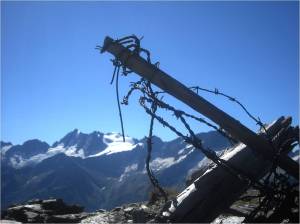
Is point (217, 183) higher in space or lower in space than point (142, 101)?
lower

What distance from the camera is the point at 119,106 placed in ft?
27.4

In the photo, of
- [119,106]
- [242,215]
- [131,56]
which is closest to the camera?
[131,56]

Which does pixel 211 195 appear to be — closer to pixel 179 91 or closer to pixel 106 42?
pixel 179 91

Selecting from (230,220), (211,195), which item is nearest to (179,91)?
(211,195)

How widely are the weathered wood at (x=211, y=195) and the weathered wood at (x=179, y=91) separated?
0.90m

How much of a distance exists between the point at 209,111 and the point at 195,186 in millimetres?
2296

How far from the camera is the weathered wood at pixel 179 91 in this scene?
25.9 ft

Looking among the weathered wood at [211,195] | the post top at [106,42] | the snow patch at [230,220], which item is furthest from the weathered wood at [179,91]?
the snow patch at [230,220]

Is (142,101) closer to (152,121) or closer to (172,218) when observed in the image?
(152,121)

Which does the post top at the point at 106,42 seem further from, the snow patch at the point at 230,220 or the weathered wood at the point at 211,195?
the snow patch at the point at 230,220

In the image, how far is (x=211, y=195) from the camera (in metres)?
9.30

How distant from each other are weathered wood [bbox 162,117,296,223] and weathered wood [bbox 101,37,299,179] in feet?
2.94

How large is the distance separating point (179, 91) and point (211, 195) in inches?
→ 114

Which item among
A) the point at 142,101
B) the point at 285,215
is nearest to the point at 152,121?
the point at 142,101
